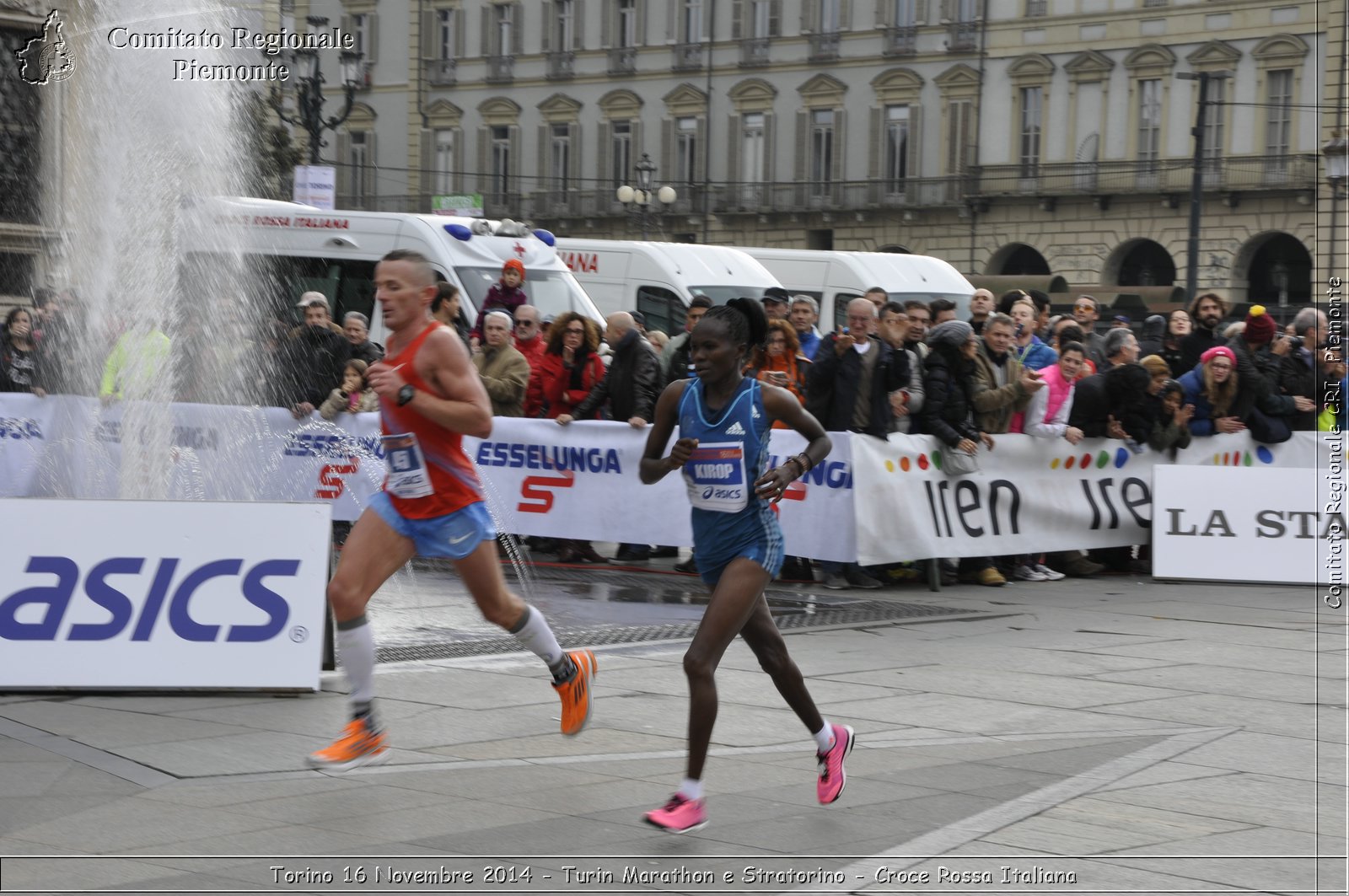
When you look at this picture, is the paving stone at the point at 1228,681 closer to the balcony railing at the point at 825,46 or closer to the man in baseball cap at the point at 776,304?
the man in baseball cap at the point at 776,304

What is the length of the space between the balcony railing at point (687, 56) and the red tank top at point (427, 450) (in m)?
51.2

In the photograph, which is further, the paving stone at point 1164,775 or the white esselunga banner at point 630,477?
the white esselunga banner at point 630,477

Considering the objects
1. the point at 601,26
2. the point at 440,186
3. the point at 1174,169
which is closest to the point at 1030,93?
the point at 1174,169

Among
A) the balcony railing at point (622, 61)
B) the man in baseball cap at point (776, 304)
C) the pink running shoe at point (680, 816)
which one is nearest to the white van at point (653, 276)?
the man in baseball cap at point (776, 304)

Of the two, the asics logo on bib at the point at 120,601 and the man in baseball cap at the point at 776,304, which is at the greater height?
the man in baseball cap at the point at 776,304

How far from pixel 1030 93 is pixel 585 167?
14.1 metres

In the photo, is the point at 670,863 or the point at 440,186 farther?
the point at 440,186

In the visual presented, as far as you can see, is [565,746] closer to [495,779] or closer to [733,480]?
[495,779]

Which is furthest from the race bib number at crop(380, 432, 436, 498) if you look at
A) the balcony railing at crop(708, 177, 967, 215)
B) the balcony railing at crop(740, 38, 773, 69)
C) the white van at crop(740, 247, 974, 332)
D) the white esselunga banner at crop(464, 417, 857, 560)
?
the balcony railing at crop(740, 38, 773, 69)

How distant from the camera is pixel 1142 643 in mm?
10516

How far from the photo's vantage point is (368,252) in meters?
19.2

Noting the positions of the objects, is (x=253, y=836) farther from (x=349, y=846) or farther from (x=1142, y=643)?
(x=1142, y=643)

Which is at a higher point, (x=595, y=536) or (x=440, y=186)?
(x=440, y=186)

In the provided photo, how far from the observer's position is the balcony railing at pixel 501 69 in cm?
4884
